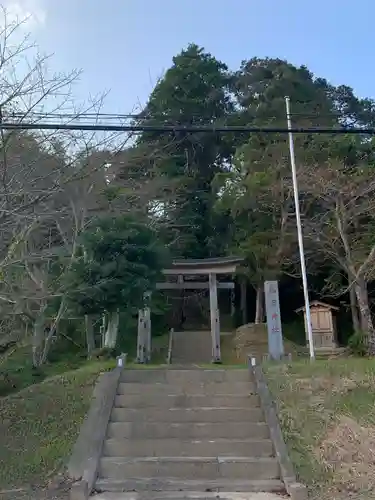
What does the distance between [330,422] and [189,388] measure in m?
2.29

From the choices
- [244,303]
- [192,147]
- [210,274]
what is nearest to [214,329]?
[210,274]

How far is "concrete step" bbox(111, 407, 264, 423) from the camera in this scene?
6934 mm

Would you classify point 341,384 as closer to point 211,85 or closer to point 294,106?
point 294,106

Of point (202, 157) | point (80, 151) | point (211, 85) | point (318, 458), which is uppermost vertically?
point (211, 85)

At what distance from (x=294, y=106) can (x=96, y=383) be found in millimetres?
16229

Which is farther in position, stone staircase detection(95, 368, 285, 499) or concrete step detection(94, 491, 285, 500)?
stone staircase detection(95, 368, 285, 499)

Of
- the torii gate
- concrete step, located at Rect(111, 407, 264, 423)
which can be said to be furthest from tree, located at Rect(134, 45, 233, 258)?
concrete step, located at Rect(111, 407, 264, 423)

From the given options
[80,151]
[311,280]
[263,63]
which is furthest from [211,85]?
[80,151]

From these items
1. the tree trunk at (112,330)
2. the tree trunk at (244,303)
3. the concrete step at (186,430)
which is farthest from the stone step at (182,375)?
the tree trunk at (244,303)

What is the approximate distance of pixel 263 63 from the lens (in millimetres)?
24344

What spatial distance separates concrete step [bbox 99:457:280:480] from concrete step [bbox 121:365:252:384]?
221 centimetres

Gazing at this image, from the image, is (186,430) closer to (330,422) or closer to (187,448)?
(187,448)

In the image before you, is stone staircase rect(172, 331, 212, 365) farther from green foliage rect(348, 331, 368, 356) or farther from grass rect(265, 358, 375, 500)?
grass rect(265, 358, 375, 500)

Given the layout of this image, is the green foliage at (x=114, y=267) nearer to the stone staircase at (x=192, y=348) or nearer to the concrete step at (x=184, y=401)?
the concrete step at (x=184, y=401)
